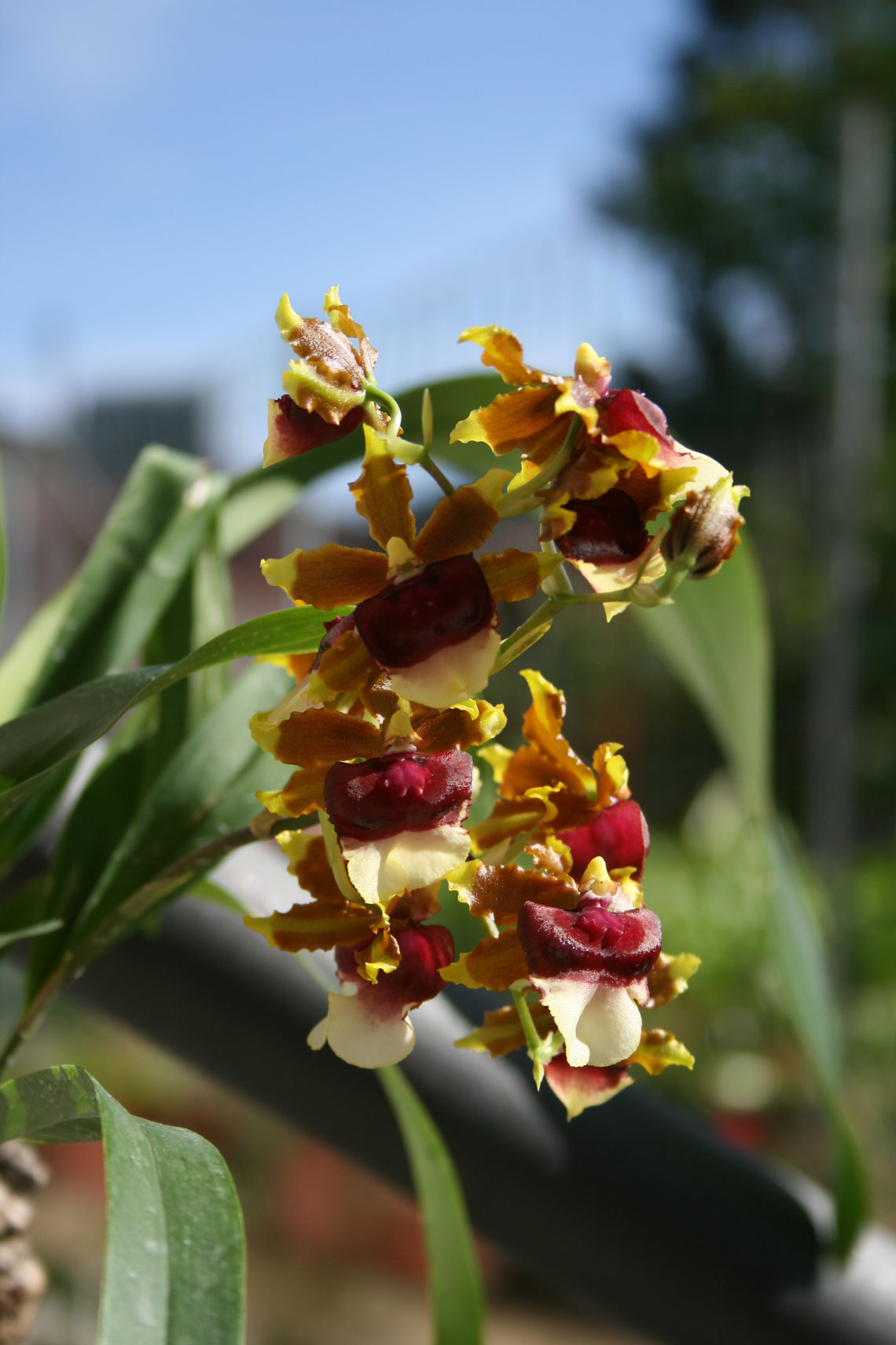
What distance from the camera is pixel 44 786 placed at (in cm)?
23

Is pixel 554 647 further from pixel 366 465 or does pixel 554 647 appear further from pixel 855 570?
pixel 366 465

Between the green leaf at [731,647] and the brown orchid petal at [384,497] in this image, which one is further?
the green leaf at [731,647]

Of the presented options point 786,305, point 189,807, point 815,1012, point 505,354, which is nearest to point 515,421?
point 505,354

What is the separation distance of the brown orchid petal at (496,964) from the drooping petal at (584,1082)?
0.02m

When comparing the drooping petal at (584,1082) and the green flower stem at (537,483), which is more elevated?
the green flower stem at (537,483)

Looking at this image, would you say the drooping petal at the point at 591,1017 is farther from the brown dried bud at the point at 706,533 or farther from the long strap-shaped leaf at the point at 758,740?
the long strap-shaped leaf at the point at 758,740

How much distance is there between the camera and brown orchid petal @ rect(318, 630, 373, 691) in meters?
0.14

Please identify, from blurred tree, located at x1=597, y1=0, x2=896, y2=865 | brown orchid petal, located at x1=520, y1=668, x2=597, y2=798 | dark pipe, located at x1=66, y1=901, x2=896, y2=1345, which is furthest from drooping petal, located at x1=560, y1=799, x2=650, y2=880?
blurred tree, located at x1=597, y1=0, x2=896, y2=865

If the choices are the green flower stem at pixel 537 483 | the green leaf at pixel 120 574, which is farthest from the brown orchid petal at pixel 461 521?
the green leaf at pixel 120 574

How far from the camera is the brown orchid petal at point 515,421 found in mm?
140

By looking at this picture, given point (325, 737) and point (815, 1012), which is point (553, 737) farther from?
point (815, 1012)

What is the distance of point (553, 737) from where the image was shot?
17cm

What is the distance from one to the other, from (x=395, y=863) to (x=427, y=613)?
1.2 inches

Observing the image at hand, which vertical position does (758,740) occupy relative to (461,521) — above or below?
below
